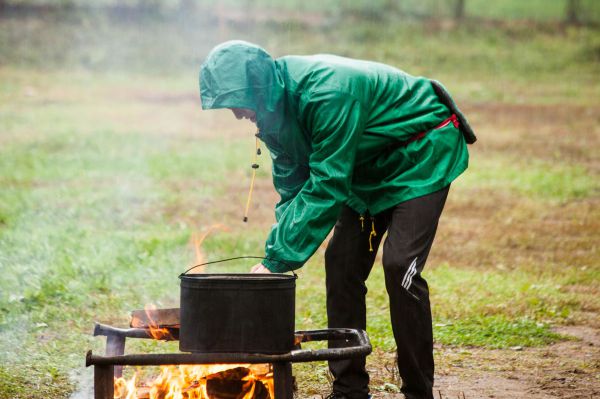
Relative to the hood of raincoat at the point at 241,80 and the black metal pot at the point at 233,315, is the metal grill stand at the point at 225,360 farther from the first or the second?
the hood of raincoat at the point at 241,80

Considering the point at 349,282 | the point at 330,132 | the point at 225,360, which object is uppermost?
the point at 330,132

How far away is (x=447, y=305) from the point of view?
24.7ft

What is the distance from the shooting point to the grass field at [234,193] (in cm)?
656

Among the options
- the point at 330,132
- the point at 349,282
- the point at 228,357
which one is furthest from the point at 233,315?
the point at 349,282

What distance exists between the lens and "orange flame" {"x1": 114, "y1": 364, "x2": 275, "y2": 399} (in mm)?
4512

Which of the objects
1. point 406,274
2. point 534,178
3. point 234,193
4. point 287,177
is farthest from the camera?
point 534,178

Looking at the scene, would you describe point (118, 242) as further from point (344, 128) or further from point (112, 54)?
point (112, 54)

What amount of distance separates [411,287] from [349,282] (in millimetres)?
480

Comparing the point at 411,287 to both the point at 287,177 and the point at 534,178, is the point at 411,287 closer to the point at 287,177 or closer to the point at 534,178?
the point at 287,177

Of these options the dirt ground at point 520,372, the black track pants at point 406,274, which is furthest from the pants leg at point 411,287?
the dirt ground at point 520,372

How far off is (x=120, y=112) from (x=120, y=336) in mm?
14462

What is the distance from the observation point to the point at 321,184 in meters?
4.28

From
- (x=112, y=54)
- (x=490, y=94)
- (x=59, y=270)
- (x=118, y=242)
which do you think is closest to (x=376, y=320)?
(x=59, y=270)

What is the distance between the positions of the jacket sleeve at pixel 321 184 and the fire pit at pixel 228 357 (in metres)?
0.44
